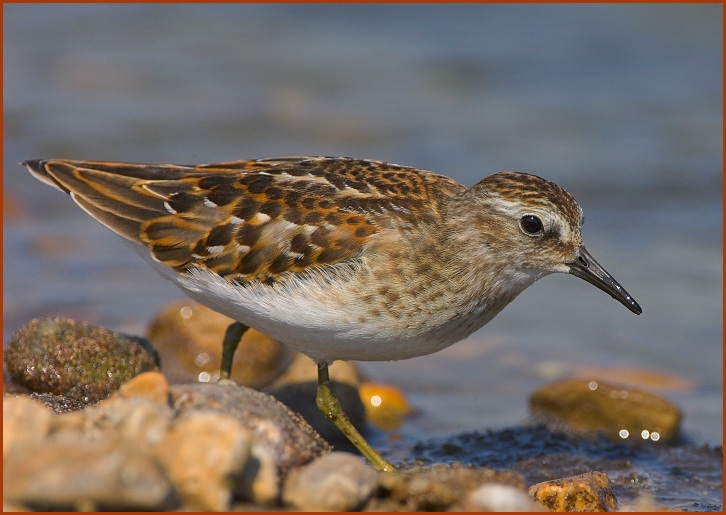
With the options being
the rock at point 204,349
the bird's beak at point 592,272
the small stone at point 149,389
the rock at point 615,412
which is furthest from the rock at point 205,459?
the rock at point 615,412

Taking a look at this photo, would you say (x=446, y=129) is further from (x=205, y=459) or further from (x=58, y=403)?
(x=205, y=459)

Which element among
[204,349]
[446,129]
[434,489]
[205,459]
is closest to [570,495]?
[434,489]

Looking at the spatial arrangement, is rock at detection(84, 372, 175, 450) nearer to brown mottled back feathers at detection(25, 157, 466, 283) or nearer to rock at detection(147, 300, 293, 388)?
brown mottled back feathers at detection(25, 157, 466, 283)

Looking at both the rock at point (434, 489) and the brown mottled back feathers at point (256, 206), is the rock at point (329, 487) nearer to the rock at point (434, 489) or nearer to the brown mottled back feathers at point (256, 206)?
the rock at point (434, 489)

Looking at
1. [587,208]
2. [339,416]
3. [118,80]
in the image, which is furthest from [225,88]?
[339,416]

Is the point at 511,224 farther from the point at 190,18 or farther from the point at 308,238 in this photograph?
the point at 190,18

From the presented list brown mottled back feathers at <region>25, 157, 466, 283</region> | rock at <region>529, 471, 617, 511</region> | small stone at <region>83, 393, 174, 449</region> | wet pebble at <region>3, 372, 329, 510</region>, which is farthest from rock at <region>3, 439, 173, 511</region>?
brown mottled back feathers at <region>25, 157, 466, 283</region>

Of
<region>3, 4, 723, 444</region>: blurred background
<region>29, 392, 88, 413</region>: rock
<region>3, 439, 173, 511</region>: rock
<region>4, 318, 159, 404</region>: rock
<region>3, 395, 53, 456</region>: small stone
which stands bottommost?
<region>3, 439, 173, 511</region>: rock
